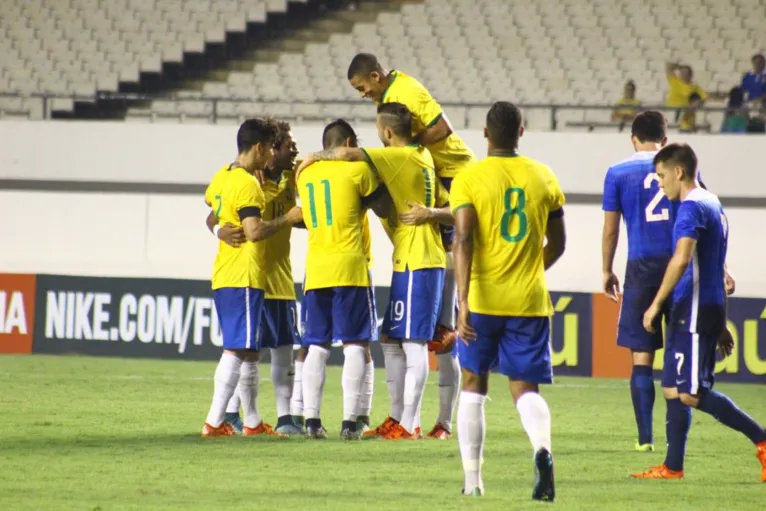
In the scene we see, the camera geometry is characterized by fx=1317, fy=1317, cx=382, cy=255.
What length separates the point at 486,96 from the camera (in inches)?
797

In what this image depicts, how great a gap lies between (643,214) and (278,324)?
8.12ft

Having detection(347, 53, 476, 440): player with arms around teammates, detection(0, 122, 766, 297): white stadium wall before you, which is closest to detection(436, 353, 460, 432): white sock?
detection(347, 53, 476, 440): player with arms around teammates

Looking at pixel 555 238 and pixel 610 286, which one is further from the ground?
pixel 555 238

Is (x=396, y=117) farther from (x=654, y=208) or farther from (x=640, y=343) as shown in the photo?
(x=640, y=343)

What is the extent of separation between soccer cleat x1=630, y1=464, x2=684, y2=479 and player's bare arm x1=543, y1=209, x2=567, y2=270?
1.33m

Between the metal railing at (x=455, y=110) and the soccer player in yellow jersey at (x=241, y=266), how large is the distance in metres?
10.5

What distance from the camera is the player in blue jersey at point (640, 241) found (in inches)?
305

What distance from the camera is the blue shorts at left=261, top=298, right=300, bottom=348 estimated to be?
8.55m

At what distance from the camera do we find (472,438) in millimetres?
5902

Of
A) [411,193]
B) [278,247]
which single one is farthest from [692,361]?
[278,247]

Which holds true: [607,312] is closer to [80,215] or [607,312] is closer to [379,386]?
[379,386]

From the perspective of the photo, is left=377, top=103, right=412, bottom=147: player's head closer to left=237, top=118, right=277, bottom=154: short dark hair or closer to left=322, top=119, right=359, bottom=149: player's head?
left=322, top=119, right=359, bottom=149: player's head

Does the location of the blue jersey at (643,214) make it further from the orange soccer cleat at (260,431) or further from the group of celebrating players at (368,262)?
the orange soccer cleat at (260,431)

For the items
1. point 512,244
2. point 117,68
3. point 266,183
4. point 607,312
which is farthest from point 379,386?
point 117,68
